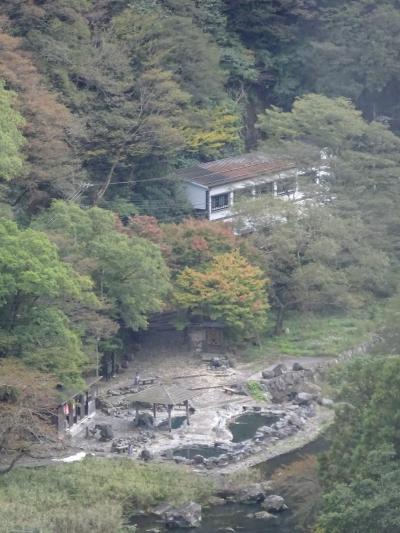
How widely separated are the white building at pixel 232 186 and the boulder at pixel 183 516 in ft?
66.2

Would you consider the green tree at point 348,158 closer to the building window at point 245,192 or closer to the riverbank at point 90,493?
the building window at point 245,192

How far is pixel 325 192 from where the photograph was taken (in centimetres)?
5009

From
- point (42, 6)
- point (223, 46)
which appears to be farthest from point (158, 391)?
point (223, 46)

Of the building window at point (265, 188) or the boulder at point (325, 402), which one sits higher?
the building window at point (265, 188)

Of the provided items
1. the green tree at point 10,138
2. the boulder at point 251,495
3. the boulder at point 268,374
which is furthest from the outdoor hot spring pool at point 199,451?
the green tree at point 10,138

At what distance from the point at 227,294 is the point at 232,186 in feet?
26.9

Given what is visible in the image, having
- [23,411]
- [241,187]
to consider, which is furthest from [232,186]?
[23,411]

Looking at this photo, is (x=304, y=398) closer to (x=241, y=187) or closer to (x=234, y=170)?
(x=241, y=187)

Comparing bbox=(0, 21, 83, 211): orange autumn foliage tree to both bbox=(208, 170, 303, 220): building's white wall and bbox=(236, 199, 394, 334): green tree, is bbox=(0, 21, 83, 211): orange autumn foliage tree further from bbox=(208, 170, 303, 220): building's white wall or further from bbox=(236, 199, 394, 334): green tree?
bbox=(236, 199, 394, 334): green tree

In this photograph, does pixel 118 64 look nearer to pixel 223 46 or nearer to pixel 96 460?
pixel 223 46

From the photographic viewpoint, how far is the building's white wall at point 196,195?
50.3 m

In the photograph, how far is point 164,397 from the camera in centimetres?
3706

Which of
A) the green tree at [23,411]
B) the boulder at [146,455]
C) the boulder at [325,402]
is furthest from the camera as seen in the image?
the boulder at [325,402]

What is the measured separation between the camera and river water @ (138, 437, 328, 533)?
2797cm
